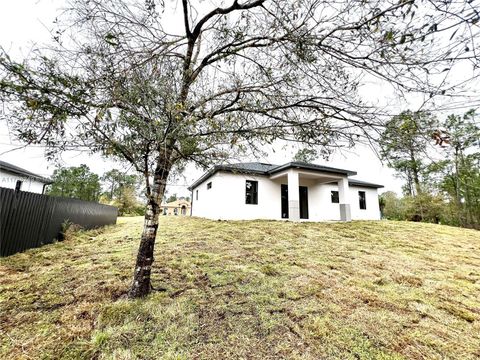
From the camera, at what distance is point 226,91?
10.4ft

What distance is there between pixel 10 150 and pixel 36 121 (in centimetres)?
54

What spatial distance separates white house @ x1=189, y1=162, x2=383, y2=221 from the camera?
1117 centimetres

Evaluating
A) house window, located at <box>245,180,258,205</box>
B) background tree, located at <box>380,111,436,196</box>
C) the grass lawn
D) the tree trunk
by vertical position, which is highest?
house window, located at <box>245,180,258,205</box>

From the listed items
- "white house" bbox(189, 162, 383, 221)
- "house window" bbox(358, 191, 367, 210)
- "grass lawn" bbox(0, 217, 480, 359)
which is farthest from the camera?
"house window" bbox(358, 191, 367, 210)

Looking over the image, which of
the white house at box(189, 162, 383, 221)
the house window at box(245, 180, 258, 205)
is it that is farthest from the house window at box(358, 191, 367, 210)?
the house window at box(245, 180, 258, 205)

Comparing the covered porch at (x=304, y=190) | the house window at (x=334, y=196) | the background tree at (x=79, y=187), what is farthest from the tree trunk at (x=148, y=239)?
the background tree at (x=79, y=187)

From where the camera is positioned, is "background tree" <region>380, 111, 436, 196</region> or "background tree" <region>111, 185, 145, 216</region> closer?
"background tree" <region>380, 111, 436, 196</region>

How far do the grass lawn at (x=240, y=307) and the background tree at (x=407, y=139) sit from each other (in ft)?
6.18

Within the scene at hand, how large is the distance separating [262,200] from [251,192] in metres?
0.76

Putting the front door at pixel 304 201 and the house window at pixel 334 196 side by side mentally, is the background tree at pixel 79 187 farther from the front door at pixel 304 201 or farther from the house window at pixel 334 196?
the house window at pixel 334 196

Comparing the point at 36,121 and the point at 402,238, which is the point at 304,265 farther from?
the point at 402,238

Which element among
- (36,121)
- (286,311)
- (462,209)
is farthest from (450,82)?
(462,209)

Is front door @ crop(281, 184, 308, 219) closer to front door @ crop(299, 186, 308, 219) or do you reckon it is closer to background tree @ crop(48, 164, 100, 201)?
front door @ crop(299, 186, 308, 219)

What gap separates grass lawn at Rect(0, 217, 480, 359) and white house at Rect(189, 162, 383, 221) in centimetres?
587
